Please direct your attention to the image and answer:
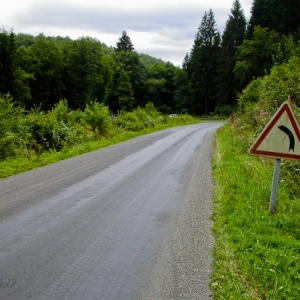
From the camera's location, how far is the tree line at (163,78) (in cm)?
4994

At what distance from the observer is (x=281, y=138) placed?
213 inches

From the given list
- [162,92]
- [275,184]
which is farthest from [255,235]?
[162,92]

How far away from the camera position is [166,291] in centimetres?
357

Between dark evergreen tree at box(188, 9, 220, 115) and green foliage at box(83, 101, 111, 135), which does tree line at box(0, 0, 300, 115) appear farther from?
green foliage at box(83, 101, 111, 135)

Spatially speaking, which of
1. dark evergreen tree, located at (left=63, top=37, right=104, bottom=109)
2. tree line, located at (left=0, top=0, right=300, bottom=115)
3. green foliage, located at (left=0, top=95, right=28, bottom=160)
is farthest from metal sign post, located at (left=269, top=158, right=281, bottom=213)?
dark evergreen tree, located at (left=63, top=37, right=104, bottom=109)

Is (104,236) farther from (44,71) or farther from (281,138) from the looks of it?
(44,71)

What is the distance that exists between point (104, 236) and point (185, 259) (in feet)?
4.51

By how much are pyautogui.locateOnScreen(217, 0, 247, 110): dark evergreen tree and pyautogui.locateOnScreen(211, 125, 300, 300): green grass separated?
55.9m

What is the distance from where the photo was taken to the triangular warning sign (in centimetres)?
532

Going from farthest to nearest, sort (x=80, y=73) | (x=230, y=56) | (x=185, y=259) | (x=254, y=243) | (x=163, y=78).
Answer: (x=163, y=78)
(x=80, y=73)
(x=230, y=56)
(x=254, y=243)
(x=185, y=259)

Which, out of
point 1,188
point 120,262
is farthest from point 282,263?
point 1,188

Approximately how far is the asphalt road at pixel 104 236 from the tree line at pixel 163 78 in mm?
41467

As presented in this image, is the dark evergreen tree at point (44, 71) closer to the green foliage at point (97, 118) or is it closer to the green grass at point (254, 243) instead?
the green foliage at point (97, 118)

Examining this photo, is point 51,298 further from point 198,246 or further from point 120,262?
point 198,246
